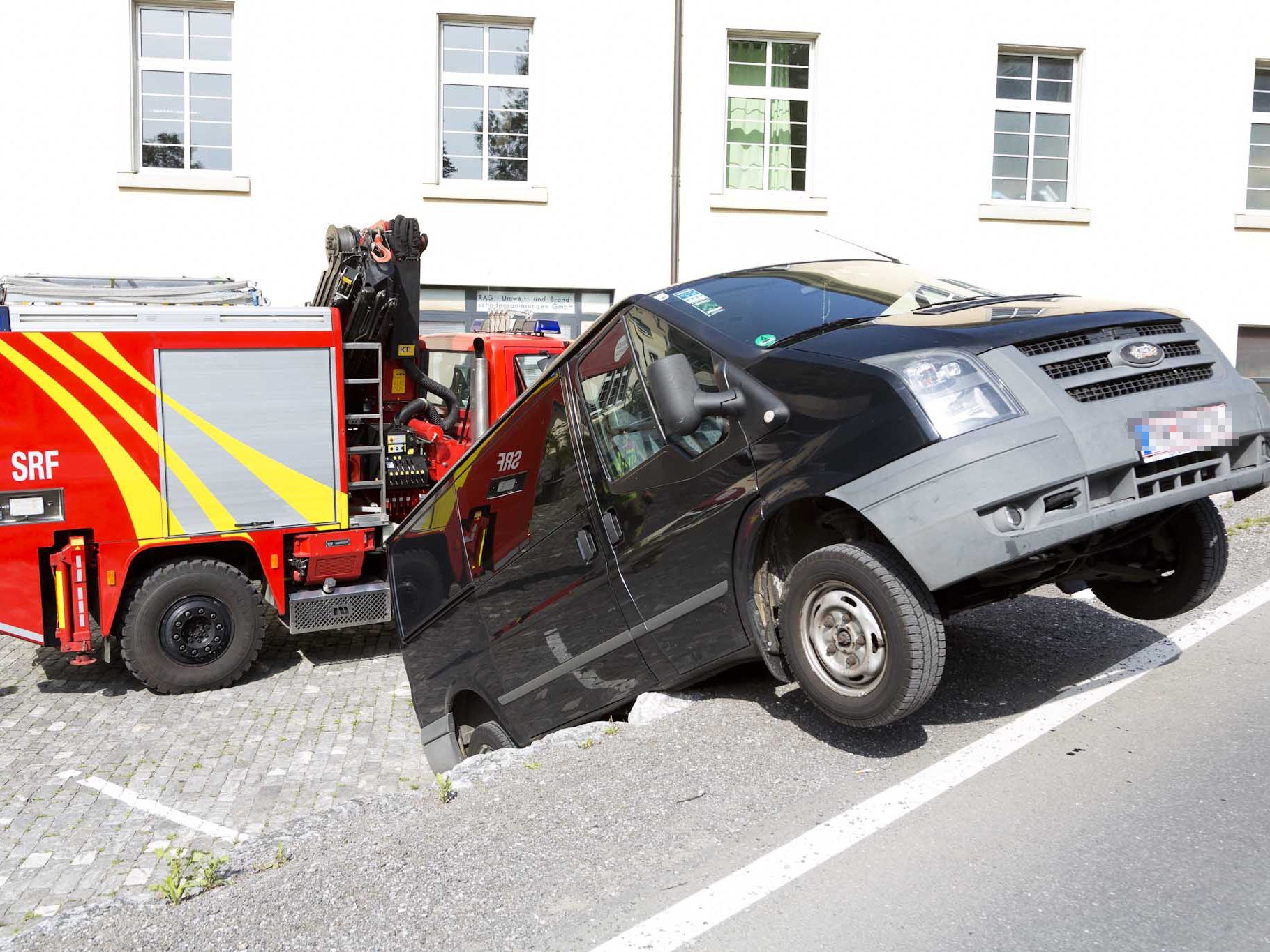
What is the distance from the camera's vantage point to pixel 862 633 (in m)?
3.39

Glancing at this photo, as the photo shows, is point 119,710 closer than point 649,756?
No

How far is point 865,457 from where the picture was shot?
3.34 m

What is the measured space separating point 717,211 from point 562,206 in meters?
2.04

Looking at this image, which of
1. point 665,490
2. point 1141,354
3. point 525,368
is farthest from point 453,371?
point 1141,354

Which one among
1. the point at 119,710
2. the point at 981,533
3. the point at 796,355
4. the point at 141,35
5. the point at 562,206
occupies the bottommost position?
the point at 119,710

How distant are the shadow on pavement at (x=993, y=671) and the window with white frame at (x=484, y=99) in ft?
35.1

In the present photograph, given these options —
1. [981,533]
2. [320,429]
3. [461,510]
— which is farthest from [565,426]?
[320,429]

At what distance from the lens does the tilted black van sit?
3.24 metres

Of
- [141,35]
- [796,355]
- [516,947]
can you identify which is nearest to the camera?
[516,947]

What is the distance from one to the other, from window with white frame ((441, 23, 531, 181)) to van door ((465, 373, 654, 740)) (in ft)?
33.4

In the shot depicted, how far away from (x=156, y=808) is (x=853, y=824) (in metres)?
4.14

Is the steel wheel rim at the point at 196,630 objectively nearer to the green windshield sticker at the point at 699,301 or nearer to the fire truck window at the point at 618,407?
the fire truck window at the point at 618,407

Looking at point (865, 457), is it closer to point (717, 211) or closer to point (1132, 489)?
point (1132, 489)

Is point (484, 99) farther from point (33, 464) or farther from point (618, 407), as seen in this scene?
point (618, 407)
